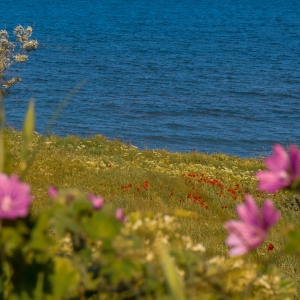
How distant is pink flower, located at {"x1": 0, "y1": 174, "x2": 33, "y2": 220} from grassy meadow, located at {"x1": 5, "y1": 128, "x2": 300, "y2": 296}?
3.85 metres

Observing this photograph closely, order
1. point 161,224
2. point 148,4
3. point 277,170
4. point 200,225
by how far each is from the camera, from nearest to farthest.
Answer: point 277,170
point 161,224
point 200,225
point 148,4

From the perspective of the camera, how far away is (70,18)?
127062 mm

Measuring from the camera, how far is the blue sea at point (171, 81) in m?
39.0

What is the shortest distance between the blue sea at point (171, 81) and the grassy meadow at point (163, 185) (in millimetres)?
2579

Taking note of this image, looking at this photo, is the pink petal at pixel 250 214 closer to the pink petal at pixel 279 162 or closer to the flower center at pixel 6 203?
the pink petal at pixel 279 162

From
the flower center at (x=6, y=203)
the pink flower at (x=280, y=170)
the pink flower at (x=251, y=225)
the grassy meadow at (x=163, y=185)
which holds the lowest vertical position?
the pink flower at (x=251, y=225)

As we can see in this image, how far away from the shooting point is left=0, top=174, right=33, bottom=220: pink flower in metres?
1.20

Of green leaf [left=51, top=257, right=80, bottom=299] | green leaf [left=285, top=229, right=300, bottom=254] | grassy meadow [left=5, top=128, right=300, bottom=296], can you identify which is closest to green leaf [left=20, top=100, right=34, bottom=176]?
green leaf [left=51, top=257, right=80, bottom=299]

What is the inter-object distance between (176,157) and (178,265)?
19940mm

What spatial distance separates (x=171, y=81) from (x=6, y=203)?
192 ft

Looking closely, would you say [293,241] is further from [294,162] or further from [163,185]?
[163,185]

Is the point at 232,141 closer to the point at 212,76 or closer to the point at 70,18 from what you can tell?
the point at 212,76

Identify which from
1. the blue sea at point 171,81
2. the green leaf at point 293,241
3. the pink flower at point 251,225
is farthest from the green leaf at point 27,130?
the blue sea at point 171,81

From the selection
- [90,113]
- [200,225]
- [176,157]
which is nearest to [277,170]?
[200,225]
